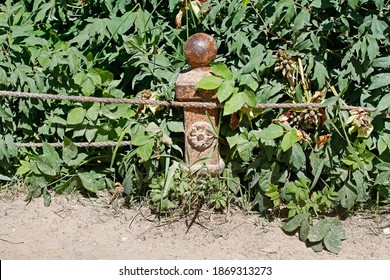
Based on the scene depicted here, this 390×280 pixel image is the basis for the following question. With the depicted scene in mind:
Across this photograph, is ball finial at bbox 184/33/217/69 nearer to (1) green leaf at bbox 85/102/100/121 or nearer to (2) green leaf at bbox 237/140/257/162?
(2) green leaf at bbox 237/140/257/162

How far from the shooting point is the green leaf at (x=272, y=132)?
4586 mm

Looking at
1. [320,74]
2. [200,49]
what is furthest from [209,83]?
[320,74]

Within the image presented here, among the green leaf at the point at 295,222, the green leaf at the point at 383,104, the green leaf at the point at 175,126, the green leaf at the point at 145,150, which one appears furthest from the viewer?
the green leaf at the point at 175,126

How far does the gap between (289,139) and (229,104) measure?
40cm

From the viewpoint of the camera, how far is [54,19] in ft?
17.8

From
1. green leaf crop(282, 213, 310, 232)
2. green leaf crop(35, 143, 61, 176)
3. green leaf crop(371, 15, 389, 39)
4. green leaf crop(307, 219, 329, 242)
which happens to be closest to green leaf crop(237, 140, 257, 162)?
green leaf crop(282, 213, 310, 232)

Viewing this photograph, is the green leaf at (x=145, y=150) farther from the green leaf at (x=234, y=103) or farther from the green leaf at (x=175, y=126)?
the green leaf at (x=234, y=103)

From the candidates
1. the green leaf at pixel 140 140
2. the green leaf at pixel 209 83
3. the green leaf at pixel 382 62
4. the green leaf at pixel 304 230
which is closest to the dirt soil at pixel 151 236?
the green leaf at pixel 304 230

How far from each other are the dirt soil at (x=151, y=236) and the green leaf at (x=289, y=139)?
52 centimetres

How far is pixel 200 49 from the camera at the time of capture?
4.68m

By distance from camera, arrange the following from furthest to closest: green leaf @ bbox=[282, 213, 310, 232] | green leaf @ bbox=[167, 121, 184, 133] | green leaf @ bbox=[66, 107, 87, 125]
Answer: green leaf @ bbox=[66, 107, 87, 125] < green leaf @ bbox=[167, 121, 184, 133] < green leaf @ bbox=[282, 213, 310, 232]

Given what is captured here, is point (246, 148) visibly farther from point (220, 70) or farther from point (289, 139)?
point (220, 70)

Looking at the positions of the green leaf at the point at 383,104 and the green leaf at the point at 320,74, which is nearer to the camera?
the green leaf at the point at 383,104

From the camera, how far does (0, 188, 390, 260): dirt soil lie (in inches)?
178
